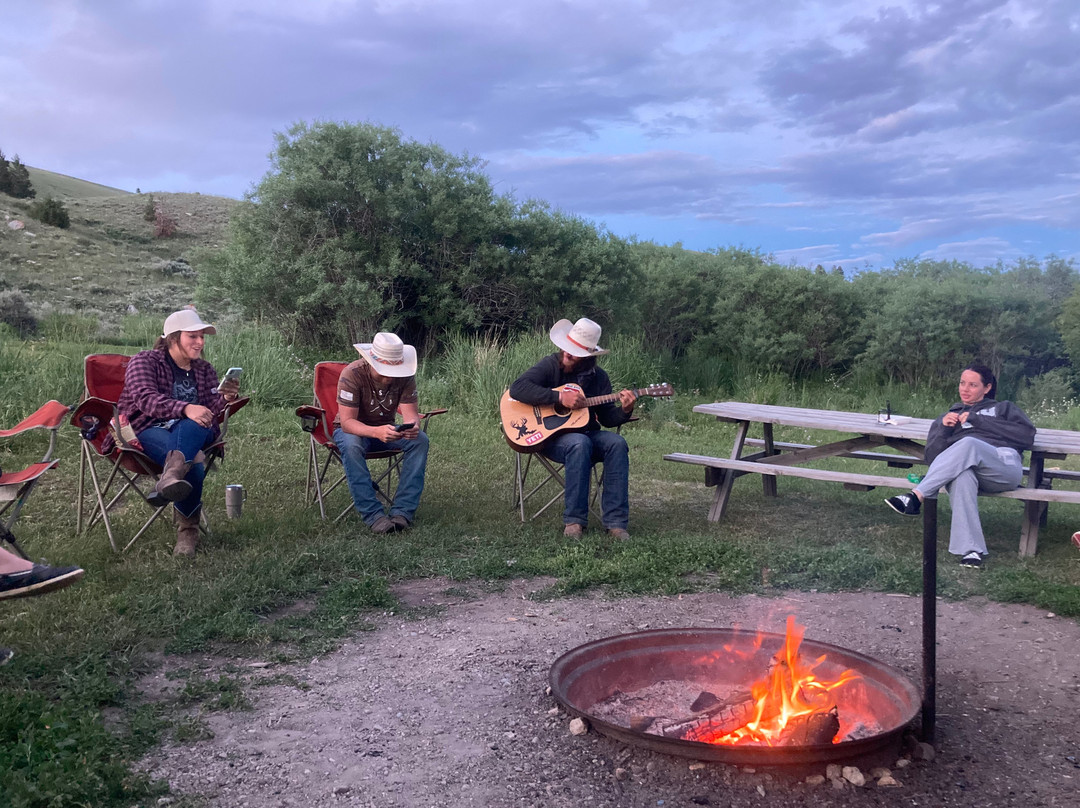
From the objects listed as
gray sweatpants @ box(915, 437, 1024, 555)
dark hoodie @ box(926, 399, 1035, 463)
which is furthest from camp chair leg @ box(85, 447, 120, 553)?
dark hoodie @ box(926, 399, 1035, 463)

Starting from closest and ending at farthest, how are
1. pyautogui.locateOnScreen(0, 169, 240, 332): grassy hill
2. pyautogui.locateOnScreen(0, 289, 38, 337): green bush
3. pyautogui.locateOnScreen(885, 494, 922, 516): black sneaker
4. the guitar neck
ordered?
pyautogui.locateOnScreen(885, 494, 922, 516): black sneaker → the guitar neck → pyautogui.locateOnScreen(0, 289, 38, 337): green bush → pyautogui.locateOnScreen(0, 169, 240, 332): grassy hill

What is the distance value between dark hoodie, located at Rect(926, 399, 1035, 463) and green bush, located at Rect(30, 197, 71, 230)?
3130 centimetres

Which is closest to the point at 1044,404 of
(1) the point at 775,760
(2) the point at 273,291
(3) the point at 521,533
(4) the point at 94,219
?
(3) the point at 521,533

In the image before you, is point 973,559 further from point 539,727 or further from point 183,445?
point 183,445

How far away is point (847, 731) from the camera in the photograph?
110 inches

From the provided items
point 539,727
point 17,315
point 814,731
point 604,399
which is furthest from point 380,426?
point 17,315

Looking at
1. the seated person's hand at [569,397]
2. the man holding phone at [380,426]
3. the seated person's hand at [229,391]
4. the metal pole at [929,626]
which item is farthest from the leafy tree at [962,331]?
the metal pole at [929,626]

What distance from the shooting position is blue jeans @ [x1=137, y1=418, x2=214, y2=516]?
4.62 m

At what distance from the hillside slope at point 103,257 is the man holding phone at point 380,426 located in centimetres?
1051

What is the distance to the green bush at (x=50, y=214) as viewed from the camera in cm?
2995

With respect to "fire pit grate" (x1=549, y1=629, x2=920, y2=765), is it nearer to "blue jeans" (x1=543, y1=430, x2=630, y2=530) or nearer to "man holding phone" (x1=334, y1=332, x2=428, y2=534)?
"blue jeans" (x1=543, y1=430, x2=630, y2=530)

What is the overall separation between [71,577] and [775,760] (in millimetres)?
2459

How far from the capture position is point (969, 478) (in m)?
4.83

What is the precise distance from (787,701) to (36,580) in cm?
262
